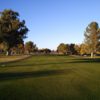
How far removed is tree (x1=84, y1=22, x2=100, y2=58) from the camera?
109000mm

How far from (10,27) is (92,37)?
39434mm

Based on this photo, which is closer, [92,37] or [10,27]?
[10,27]

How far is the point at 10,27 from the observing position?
8275cm

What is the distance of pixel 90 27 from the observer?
113m

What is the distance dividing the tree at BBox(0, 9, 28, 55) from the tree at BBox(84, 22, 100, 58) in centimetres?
3381

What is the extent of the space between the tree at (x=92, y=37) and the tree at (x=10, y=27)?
33.8 metres

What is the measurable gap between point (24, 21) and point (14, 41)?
7144 mm

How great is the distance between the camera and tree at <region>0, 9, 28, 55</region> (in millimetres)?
81625

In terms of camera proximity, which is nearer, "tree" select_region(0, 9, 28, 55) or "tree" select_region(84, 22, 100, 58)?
"tree" select_region(0, 9, 28, 55)

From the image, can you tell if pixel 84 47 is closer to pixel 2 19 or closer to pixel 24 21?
pixel 24 21

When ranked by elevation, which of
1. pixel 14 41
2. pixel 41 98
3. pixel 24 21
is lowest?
pixel 41 98

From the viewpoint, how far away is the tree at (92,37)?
4291 inches

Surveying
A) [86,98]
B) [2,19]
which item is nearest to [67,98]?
[86,98]

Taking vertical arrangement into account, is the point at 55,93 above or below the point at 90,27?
below
